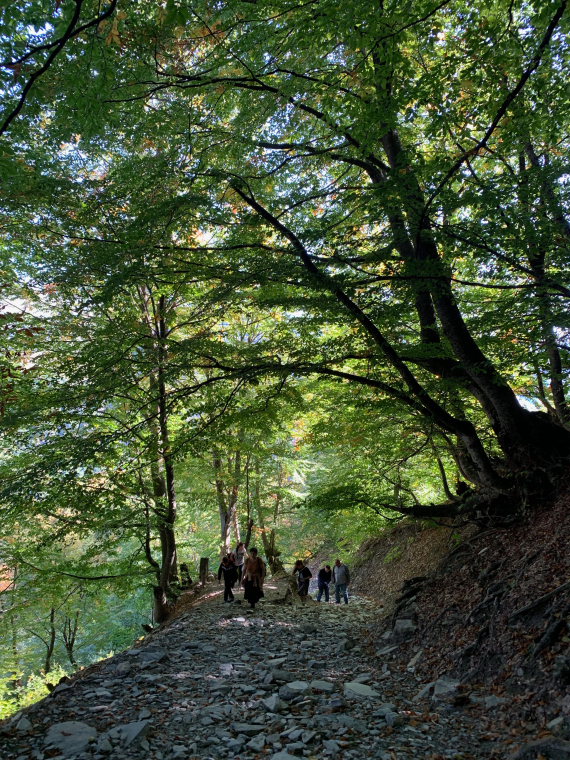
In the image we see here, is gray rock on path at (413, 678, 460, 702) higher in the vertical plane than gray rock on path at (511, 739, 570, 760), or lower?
lower

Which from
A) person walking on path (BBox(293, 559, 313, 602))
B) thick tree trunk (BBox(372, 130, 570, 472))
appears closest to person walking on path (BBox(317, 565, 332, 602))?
person walking on path (BBox(293, 559, 313, 602))

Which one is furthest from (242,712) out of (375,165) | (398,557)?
(398,557)

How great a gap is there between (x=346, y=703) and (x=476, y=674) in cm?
161

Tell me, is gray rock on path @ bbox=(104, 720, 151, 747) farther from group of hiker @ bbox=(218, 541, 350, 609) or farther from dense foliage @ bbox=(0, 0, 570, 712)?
group of hiker @ bbox=(218, 541, 350, 609)

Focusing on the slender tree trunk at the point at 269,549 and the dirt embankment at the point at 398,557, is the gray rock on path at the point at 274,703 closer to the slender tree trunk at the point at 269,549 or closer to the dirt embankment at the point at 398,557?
the dirt embankment at the point at 398,557

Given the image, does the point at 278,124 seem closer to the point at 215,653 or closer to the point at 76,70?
the point at 76,70

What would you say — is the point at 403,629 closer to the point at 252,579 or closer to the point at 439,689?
the point at 439,689

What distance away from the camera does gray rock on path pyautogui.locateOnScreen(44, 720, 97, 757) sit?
384cm

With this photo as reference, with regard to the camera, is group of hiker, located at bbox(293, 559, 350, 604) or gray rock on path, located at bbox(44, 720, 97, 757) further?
group of hiker, located at bbox(293, 559, 350, 604)

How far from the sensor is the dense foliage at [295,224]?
5.77m

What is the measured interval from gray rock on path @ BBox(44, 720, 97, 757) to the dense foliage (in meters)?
3.12

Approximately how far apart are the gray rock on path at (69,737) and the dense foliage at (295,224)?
10.2 ft

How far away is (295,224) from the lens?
9.02 meters

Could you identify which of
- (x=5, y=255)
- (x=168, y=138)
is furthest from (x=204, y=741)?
(x=5, y=255)
